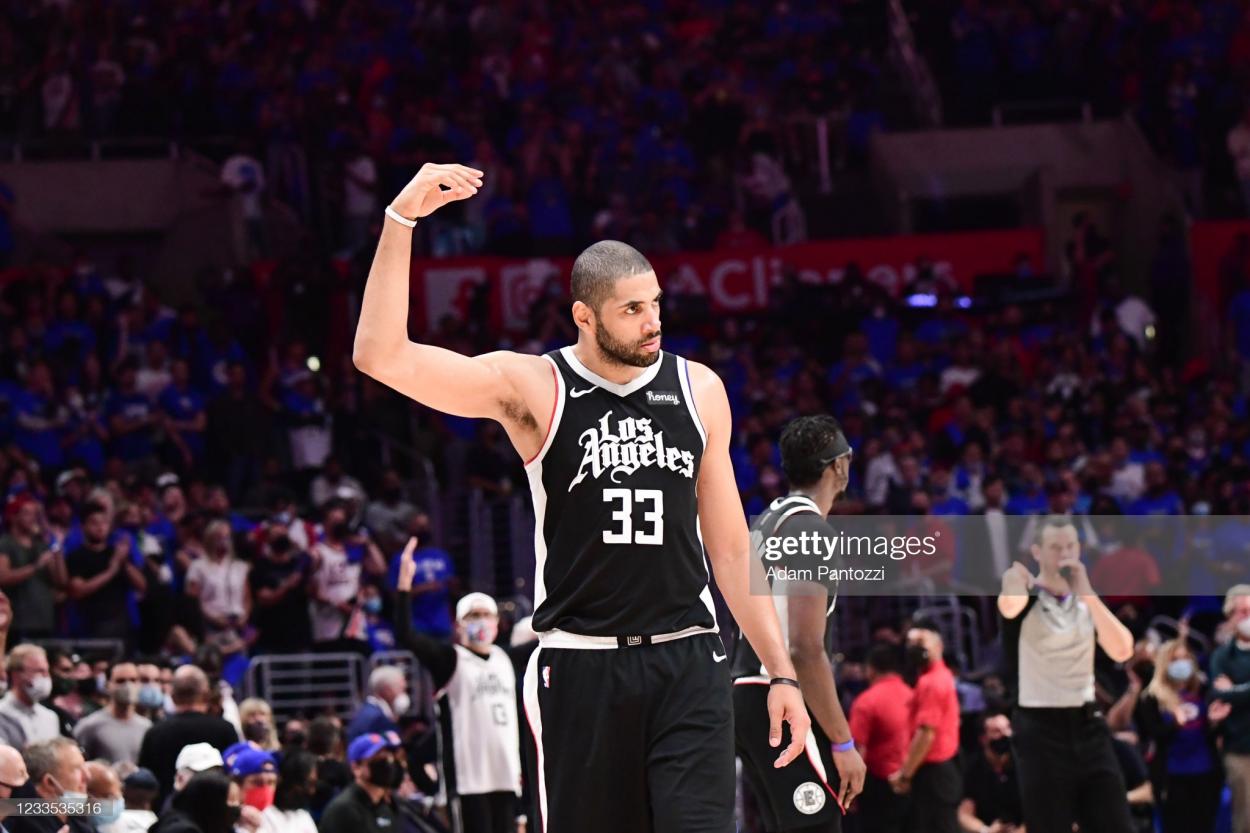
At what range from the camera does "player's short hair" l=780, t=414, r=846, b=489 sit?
7.66m

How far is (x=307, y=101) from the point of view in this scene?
22438mm

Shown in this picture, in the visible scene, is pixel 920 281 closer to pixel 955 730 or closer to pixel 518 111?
pixel 518 111

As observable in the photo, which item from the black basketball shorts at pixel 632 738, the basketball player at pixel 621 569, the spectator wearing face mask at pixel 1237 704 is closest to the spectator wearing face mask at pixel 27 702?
the basketball player at pixel 621 569

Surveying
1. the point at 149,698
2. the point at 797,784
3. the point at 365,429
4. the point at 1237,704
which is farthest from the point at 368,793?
the point at 365,429

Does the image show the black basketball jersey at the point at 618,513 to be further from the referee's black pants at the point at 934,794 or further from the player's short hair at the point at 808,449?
the referee's black pants at the point at 934,794

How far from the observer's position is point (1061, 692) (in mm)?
9328

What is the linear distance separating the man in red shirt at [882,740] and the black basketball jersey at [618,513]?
252 inches

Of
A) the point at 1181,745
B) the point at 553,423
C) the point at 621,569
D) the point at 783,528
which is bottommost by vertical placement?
the point at 1181,745

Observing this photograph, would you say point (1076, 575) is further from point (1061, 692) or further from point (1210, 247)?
point (1210, 247)

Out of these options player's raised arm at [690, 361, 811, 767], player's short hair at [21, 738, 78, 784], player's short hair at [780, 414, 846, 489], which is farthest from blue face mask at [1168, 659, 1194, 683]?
player's raised arm at [690, 361, 811, 767]

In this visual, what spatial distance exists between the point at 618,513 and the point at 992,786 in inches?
330

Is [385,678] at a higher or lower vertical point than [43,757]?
higher

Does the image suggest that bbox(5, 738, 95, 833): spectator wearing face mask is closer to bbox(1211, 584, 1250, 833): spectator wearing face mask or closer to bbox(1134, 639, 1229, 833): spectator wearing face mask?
bbox(1211, 584, 1250, 833): spectator wearing face mask

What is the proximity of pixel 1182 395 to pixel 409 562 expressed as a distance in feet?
36.2
